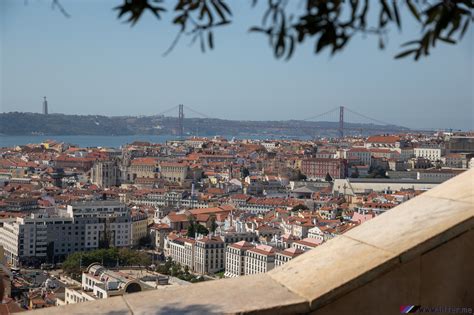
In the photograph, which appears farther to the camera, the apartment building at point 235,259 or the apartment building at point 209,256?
the apartment building at point 209,256

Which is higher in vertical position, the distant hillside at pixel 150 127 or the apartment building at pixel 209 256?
the distant hillside at pixel 150 127

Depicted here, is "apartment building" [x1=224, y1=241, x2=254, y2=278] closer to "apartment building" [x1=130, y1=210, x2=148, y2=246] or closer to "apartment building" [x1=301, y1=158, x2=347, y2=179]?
"apartment building" [x1=130, y1=210, x2=148, y2=246]

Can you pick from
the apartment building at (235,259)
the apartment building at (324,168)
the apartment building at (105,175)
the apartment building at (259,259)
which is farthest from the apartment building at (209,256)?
the apartment building at (324,168)

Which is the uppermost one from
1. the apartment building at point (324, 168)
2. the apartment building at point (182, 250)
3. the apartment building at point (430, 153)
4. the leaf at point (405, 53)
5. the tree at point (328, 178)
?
the leaf at point (405, 53)

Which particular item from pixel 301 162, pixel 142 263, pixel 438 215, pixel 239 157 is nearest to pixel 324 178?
pixel 301 162

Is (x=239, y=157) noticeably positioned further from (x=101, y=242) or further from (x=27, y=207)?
(x=101, y=242)

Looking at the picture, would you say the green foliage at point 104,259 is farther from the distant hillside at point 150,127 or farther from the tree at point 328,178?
the distant hillside at point 150,127
